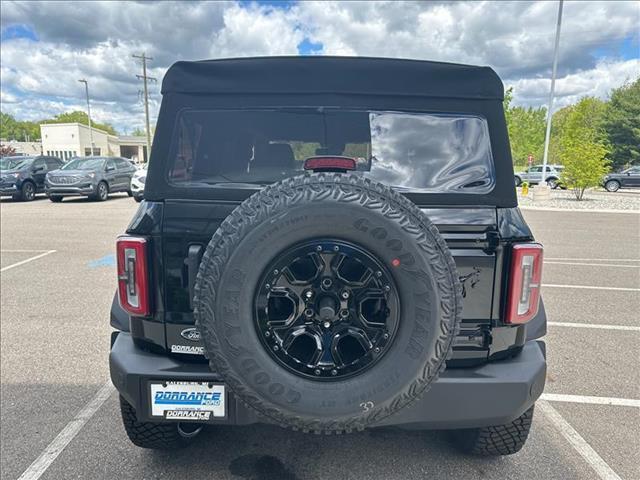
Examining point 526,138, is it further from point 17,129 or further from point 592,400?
point 17,129

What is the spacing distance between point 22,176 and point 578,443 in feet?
62.8

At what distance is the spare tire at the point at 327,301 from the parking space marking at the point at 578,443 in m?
1.51

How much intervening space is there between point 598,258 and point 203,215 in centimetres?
840

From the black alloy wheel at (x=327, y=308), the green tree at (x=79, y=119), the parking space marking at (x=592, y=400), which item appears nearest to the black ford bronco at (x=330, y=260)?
the black alloy wheel at (x=327, y=308)

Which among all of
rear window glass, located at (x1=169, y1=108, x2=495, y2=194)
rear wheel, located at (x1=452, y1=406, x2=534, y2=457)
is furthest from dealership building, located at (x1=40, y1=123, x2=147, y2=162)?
rear wheel, located at (x1=452, y1=406, x2=534, y2=457)

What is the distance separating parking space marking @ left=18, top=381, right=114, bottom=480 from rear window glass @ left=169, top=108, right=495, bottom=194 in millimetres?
1791

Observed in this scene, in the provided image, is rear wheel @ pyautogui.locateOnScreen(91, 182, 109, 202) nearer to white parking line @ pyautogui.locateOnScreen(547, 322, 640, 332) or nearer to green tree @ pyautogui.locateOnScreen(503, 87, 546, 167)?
white parking line @ pyautogui.locateOnScreen(547, 322, 640, 332)

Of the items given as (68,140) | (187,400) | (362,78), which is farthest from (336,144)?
(68,140)

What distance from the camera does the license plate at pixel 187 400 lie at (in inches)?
74.3

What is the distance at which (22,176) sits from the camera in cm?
1634

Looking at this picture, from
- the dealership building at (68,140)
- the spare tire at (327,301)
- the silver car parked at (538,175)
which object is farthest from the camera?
the dealership building at (68,140)

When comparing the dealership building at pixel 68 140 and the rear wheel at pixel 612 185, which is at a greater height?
the dealership building at pixel 68 140

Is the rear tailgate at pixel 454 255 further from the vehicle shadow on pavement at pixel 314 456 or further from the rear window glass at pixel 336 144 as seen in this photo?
the vehicle shadow on pavement at pixel 314 456

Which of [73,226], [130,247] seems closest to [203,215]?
[130,247]
